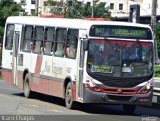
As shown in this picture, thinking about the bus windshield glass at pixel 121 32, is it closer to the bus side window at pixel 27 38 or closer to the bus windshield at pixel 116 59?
the bus windshield at pixel 116 59

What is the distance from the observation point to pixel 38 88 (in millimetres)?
23797

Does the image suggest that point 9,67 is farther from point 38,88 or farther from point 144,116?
point 144,116

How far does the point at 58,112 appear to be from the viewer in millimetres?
19172

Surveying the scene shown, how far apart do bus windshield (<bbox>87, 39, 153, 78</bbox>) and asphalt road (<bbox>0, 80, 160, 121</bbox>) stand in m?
1.26

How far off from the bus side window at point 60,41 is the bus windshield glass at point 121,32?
6.54 feet

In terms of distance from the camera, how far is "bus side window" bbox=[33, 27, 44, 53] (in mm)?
23719

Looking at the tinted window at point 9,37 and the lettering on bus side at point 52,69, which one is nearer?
the lettering on bus side at point 52,69

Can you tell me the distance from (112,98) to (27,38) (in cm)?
642

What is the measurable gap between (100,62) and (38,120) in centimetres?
397

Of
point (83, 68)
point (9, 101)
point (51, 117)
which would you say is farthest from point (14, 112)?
point (9, 101)

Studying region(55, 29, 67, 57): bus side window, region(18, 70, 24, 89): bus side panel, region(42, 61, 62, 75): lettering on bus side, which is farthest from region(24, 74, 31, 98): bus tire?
region(55, 29, 67, 57): bus side window

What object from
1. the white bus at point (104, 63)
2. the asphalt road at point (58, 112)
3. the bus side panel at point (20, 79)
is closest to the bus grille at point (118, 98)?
the white bus at point (104, 63)

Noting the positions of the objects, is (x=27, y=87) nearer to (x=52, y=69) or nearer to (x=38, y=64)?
(x=38, y=64)

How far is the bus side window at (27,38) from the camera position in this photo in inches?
979
